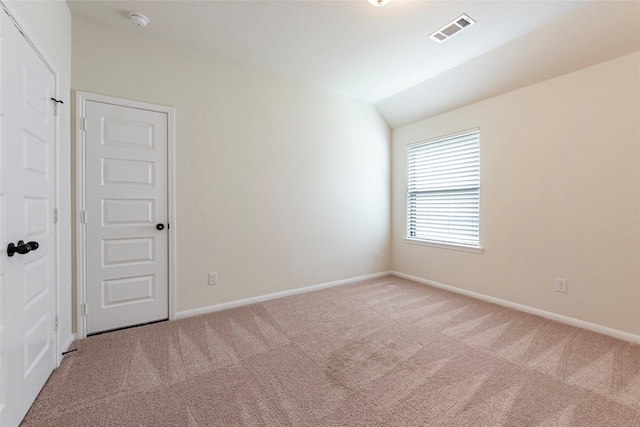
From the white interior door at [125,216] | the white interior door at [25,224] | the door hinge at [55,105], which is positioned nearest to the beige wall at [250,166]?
the white interior door at [125,216]

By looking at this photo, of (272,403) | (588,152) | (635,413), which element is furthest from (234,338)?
(588,152)

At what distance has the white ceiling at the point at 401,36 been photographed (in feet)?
7.40

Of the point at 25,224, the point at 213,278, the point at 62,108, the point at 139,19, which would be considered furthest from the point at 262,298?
the point at 139,19

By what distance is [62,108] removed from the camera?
2154 mm

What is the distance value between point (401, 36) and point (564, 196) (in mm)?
2283

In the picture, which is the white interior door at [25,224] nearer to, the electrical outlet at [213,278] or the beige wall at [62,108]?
the beige wall at [62,108]

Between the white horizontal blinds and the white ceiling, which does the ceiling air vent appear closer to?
the white ceiling

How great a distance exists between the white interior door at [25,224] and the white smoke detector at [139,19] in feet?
2.86

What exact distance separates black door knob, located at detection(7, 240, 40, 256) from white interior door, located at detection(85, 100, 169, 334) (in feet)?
3.26

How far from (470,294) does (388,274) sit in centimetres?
134

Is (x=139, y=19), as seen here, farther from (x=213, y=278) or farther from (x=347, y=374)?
(x=347, y=374)

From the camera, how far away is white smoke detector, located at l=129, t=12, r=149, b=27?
93.1 inches

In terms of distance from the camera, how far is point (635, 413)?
1.56 metres

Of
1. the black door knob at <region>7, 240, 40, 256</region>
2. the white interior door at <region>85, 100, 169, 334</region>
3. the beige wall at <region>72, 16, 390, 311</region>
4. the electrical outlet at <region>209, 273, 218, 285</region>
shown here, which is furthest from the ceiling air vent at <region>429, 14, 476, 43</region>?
the black door knob at <region>7, 240, 40, 256</region>
